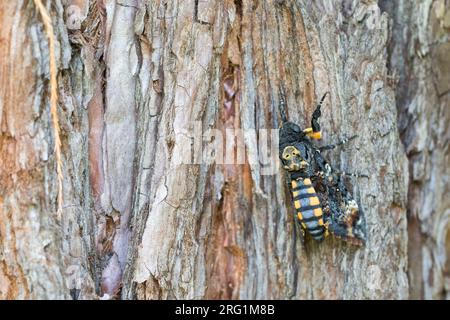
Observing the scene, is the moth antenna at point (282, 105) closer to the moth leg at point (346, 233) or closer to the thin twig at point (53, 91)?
the moth leg at point (346, 233)

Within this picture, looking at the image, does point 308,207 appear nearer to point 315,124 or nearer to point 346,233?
point 346,233

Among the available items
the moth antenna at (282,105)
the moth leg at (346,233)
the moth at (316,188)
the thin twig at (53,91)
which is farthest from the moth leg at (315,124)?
the thin twig at (53,91)

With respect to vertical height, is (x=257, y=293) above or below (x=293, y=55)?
below

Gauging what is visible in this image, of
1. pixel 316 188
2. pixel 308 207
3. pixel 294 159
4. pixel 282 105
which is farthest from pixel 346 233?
pixel 282 105

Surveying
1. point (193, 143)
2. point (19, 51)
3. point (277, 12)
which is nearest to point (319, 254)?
point (193, 143)

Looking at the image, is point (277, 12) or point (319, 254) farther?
point (277, 12)

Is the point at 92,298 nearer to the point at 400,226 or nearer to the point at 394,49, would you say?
the point at 400,226
